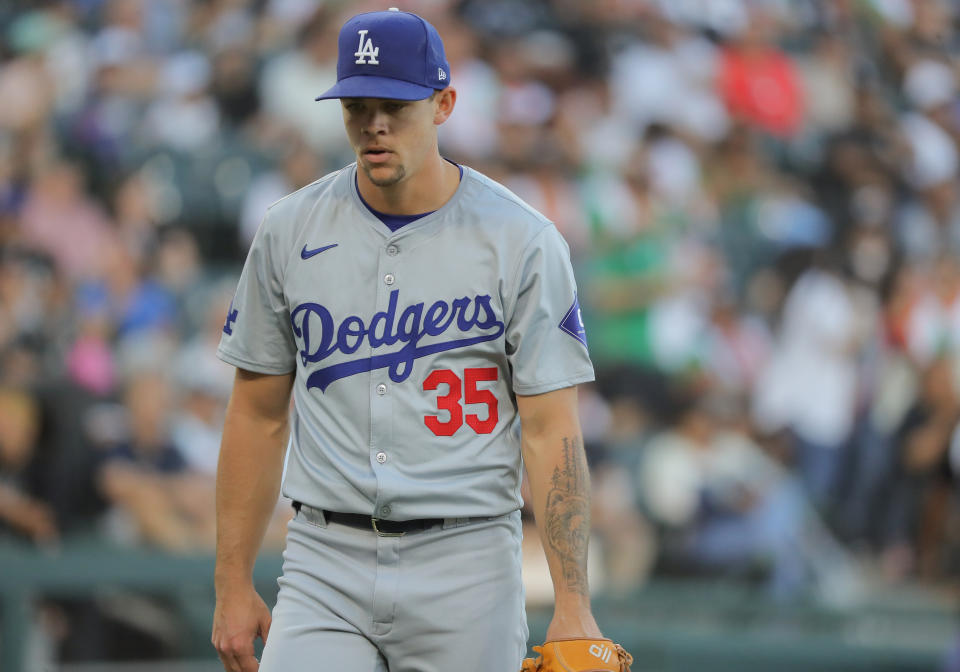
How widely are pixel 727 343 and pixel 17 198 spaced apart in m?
4.13

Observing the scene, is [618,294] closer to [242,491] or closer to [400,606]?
[242,491]

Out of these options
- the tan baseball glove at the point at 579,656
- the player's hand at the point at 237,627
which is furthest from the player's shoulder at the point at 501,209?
the player's hand at the point at 237,627

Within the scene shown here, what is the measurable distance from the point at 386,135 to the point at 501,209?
31 centimetres

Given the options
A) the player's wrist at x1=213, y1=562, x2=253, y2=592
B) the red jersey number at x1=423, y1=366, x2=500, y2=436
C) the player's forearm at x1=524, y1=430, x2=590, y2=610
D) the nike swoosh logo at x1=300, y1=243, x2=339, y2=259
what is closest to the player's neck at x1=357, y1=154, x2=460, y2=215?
the nike swoosh logo at x1=300, y1=243, x2=339, y2=259

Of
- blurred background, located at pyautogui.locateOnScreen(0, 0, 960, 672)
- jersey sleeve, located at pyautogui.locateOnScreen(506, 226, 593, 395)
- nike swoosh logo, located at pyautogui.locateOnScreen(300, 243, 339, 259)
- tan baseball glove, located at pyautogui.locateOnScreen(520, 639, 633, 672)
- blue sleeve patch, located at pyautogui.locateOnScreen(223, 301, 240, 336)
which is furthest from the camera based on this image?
blurred background, located at pyautogui.locateOnScreen(0, 0, 960, 672)

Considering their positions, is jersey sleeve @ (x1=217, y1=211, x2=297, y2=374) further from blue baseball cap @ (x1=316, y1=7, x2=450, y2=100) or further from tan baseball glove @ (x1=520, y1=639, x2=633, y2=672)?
tan baseball glove @ (x1=520, y1=639, x2=633, y2=672)

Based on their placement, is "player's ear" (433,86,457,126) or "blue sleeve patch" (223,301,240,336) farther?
"blue sleeve patch" (223,301,240,336)

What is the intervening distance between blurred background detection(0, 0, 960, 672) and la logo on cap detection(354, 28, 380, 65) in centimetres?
380

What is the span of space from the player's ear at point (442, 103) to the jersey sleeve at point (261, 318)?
42 centimetres

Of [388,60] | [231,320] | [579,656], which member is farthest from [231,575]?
[388,60]

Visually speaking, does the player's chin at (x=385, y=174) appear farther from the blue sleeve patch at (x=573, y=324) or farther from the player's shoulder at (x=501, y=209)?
the blue sleeve patch at (x=573, y=324)

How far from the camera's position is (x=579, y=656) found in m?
2.61

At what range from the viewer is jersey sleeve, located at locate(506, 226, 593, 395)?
2.72 m

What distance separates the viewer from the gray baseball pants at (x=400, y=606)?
2.70 m
